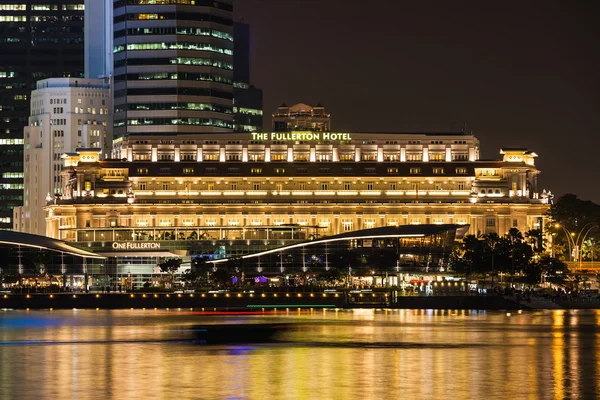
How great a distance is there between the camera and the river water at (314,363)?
332ft

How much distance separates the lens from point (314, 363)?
4788 inches

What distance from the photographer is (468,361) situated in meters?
123

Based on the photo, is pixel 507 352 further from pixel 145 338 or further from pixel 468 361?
pixel 145 338

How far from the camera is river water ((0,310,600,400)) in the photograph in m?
101

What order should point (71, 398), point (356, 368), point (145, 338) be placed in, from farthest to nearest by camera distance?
point (145, 338) < point (356, 368) < point (71, 398)

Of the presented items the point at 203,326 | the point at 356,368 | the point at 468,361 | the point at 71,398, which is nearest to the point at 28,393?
the point at 71,398

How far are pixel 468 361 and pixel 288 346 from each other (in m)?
23.8

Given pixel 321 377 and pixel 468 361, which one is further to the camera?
pixel 468 361

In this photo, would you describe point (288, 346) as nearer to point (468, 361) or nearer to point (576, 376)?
point (468, 361)

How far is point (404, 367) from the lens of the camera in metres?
117

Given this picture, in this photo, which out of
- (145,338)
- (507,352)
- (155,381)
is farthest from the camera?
(145,338)

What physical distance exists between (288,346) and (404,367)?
2575cm

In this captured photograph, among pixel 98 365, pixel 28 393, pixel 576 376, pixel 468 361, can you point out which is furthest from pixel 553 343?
pixel 28 393

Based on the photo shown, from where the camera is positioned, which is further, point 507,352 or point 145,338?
point 145,338
